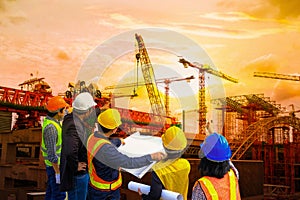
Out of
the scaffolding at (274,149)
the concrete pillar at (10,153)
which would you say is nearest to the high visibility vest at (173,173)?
the concrete pillar at (10,153)

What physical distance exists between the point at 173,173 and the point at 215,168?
88 cm

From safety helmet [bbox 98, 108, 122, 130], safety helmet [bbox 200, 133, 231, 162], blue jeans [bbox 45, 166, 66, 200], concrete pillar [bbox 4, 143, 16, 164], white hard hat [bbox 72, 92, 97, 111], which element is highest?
white hard hat [bbox 72, 92, 97, 111]

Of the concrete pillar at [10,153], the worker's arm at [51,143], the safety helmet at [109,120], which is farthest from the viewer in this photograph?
the concrete pillar at [10,153]

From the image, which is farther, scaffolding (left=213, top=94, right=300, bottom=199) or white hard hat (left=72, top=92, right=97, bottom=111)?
scaffolding (left=213, top=94, right=300, bottom=199)

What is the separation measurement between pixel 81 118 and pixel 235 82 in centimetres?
5596

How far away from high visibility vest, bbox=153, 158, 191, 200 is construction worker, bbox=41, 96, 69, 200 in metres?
1.86

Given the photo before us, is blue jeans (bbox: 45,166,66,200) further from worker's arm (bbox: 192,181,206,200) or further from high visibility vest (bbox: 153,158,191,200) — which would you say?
worker's arm (bbox: 192,181,206,200)

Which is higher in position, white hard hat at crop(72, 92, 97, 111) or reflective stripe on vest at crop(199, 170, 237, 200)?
white hard hat at crop(72, 92, 97, 111)

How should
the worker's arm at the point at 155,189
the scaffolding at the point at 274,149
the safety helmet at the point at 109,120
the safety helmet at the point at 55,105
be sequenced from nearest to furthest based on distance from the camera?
the worker's arm at the point at 155,189 < the safety helmet at the point at 109,120 < the safety helmet at the point at 55,105 < the scaffolding at the point at 274,149

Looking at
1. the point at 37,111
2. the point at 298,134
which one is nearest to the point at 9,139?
the point at 37,111

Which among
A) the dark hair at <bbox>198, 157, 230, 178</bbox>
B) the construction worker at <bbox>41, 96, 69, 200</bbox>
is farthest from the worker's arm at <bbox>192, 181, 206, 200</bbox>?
the construction worker at <bbox>41, 96, 69, 200</bbox>

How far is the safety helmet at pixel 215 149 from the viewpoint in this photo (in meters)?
2.31

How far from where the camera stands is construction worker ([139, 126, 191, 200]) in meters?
2.99

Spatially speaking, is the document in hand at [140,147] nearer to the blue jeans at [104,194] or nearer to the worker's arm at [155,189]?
the worker's arm at [155,189]
